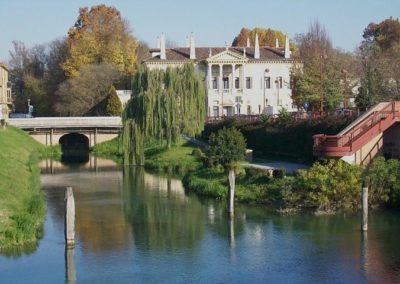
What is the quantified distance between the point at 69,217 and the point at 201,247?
480 centimetres

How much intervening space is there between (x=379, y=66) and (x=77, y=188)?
27.7 meters

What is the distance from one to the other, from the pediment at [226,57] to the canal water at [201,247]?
45.6 m

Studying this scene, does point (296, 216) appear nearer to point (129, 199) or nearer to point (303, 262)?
point (303, 262)

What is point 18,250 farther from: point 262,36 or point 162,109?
point 262,36

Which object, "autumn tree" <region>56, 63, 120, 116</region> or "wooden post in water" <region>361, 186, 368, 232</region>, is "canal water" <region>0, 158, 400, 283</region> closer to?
"wooden post in water" <region>361, 186, 368, 232</region>

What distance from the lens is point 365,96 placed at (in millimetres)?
51906

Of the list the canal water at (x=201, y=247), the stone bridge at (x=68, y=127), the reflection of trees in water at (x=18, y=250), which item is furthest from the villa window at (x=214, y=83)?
the reflection of trees in water at (x=18, y=250)

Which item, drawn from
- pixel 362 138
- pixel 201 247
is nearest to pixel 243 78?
pixel 362 138

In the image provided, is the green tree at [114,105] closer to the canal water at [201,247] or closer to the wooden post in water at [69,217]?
the canal water at [201,247]

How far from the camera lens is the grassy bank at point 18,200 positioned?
84.9 ft

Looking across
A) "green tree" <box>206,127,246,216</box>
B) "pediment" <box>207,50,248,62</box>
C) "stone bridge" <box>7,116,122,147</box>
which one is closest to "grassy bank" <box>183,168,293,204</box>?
"green tree" <box>206,127,246,216</box>

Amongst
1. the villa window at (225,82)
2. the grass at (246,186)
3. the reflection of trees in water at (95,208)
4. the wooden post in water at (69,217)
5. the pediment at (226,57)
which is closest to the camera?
the wooden post in water at (69,217)

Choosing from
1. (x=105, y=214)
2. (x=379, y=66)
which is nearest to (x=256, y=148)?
(x=379, y=66)

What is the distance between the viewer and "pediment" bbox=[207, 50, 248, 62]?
3177 inches
